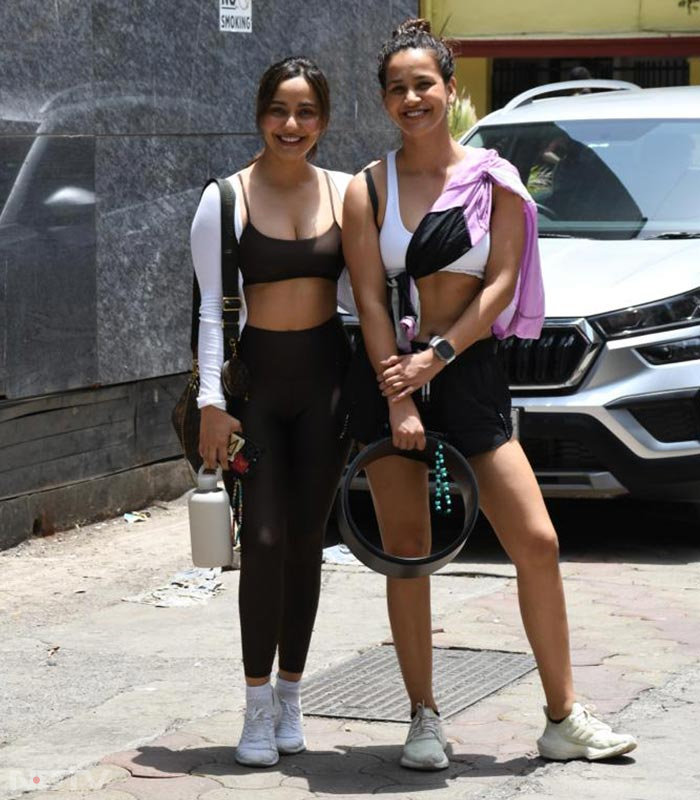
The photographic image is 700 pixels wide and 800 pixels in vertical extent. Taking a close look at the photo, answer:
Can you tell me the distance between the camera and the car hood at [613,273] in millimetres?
7953

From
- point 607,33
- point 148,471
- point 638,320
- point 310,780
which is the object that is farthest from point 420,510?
point 607,33

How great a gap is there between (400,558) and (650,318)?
3.20 meters

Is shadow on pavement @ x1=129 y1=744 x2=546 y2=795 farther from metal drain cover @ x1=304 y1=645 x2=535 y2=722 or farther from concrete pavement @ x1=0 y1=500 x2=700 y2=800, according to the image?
metal drain cover @ x1=304 y1=645 x2=535 y2=722

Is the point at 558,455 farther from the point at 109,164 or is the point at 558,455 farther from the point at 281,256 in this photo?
the point at 281,256

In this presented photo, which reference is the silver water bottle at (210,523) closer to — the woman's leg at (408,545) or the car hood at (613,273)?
the woman's leg at (408,545)

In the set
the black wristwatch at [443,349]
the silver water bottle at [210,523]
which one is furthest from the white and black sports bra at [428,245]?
the silver water bottle at [210,523]

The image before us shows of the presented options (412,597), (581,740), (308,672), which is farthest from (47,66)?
(581,740)

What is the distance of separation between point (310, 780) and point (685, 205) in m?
4.53

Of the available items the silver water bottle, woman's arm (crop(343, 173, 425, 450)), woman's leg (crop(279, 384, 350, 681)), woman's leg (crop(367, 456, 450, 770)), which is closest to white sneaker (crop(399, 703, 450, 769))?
woman's leg (crop(367, 456, 450, 770))

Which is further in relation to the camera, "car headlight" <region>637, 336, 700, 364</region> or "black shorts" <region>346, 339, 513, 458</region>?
"car headlight" <region>637, 336, 700, 364</region>

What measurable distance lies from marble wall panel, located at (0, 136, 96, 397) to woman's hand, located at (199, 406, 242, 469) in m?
3.08

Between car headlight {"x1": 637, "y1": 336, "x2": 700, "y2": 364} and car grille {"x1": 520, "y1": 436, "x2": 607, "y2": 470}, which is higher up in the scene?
car headlight {"x1": 637, "y1": 336, "x2": 700, "y2": 364}

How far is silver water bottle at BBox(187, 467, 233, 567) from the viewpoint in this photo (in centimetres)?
523

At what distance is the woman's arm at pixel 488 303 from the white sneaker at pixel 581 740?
1.06 m
